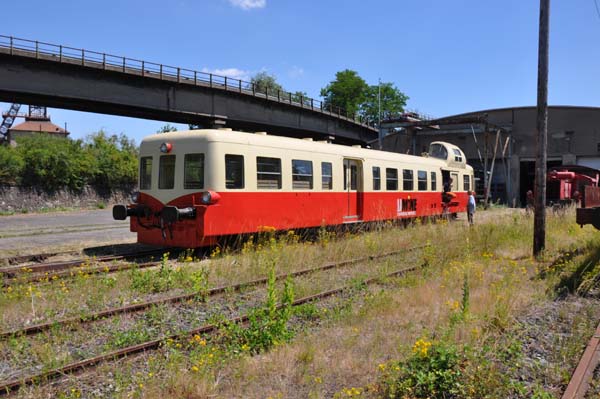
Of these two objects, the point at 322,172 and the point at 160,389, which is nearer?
the point at 160,389

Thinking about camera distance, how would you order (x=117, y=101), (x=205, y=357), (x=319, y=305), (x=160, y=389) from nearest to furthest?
(x=160, y=389)
(x=205, y=357)
(x=319, y=305)
(x=117, y=101)

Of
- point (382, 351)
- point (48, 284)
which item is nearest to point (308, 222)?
point (48, 284)

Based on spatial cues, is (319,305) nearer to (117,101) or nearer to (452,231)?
(452,231)

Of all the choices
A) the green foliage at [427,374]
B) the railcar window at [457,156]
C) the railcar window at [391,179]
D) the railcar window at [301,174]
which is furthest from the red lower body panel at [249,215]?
the railcar window at [457,156]

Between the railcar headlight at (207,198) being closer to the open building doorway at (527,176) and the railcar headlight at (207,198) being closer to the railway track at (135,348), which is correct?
the railway track at (135,348)

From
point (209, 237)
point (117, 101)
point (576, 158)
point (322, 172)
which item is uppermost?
point (117, 101)

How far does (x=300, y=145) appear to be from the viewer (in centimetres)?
1345

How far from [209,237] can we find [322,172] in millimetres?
4396

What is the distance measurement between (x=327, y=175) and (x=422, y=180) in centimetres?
678

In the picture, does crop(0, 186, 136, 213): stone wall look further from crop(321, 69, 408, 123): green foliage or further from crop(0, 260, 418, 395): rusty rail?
crop(321, 69, 408, 123): green foliage

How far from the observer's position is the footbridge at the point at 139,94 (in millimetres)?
26188

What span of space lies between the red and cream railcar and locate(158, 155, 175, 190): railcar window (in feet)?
0.08

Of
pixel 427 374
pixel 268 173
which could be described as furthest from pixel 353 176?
pixel 427 374

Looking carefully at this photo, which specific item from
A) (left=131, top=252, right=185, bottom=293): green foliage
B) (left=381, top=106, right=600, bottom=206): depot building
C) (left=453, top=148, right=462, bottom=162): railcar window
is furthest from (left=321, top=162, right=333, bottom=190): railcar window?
(left=381, top=106, right=600, bottom=206): depot building
